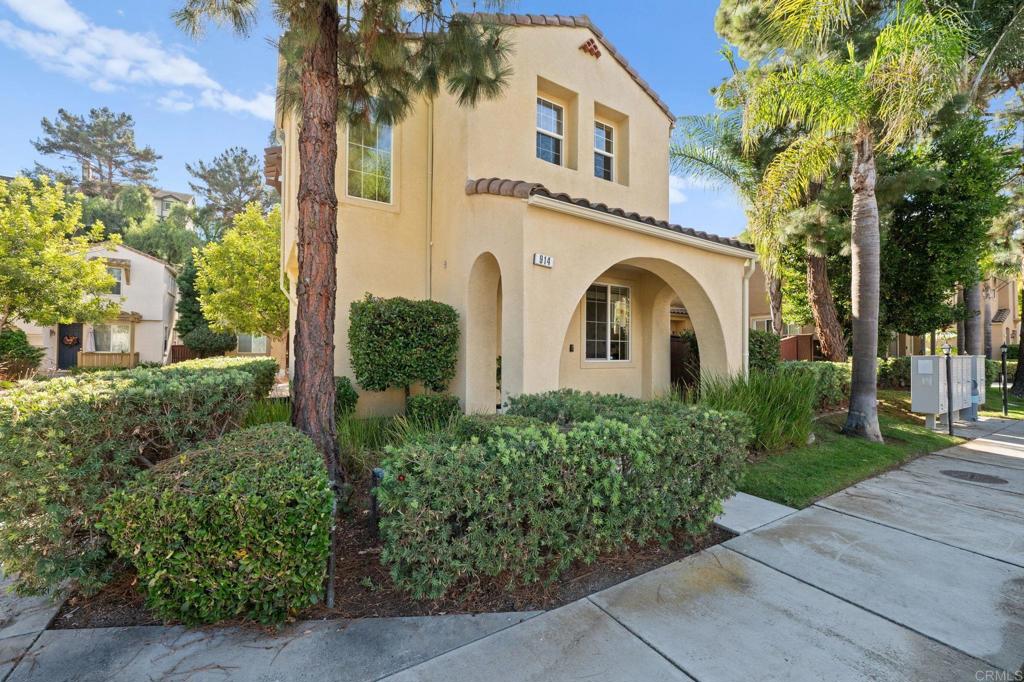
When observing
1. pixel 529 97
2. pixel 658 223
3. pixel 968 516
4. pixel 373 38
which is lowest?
pixel 968 516

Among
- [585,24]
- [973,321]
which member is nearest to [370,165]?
[585,24]

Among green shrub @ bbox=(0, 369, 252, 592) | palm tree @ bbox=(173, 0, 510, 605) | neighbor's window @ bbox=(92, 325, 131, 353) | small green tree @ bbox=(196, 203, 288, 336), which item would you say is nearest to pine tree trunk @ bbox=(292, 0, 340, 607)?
palm tree @ bbox=(173, 0, 510, 605)

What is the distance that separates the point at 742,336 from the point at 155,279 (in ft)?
97.9

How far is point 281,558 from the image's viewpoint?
271cm

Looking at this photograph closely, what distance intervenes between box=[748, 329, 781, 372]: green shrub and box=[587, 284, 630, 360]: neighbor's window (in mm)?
2861

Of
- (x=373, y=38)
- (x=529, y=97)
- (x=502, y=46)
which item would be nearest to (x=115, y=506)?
(x=373, y=38)

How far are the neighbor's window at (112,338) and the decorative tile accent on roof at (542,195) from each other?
26.9 m

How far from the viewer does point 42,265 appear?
597 inches

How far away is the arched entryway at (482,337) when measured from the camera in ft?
26.9

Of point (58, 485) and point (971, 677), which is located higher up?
point (58, 485)

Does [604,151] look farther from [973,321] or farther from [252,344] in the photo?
[252,344]

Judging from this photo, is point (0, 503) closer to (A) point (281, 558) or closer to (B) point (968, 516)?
(A) point (281, 558)

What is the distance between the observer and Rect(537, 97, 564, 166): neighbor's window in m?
9.99

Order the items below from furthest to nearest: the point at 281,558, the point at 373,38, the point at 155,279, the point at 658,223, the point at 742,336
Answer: the point at 155,279 < the point at 742,336 < the point at 658,223 < the point at 373,38 < the point at 281,558
